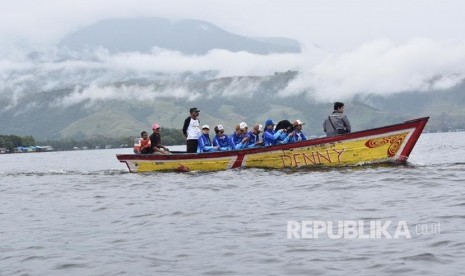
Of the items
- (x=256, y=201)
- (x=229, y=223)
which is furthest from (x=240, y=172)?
(x=229, y=223)

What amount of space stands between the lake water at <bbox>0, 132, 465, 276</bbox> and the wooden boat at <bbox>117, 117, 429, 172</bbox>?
164 cm

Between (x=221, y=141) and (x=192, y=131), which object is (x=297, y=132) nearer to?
(x=221, y=141)

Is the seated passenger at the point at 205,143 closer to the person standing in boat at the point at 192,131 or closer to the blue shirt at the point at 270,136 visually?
the person standing in boat at the point at 192,131

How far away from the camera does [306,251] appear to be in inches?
443

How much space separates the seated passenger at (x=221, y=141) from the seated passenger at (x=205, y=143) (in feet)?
0.96

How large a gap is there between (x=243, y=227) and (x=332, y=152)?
12.6m

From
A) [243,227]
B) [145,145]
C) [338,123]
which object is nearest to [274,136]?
[338,123]

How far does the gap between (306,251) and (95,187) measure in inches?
652

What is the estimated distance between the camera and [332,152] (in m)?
25.8

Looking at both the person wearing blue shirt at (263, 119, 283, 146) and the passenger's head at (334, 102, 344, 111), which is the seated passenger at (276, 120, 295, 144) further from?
the passenger's head at (334, 102, 344, 111)

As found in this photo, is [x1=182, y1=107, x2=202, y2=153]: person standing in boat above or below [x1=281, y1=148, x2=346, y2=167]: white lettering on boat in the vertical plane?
above

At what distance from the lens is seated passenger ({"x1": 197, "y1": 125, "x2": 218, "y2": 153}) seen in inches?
1176

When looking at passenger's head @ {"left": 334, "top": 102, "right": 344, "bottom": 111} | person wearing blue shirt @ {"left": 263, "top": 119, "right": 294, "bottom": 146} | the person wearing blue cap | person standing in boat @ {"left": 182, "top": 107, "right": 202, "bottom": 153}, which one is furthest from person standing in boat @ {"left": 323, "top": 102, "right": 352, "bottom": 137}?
person standing in boat @ {"left": 182, "top": 107, "right": 202, "bottom": 153}

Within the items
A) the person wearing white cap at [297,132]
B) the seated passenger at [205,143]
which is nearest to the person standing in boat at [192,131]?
the seated passenger at [205,143]
